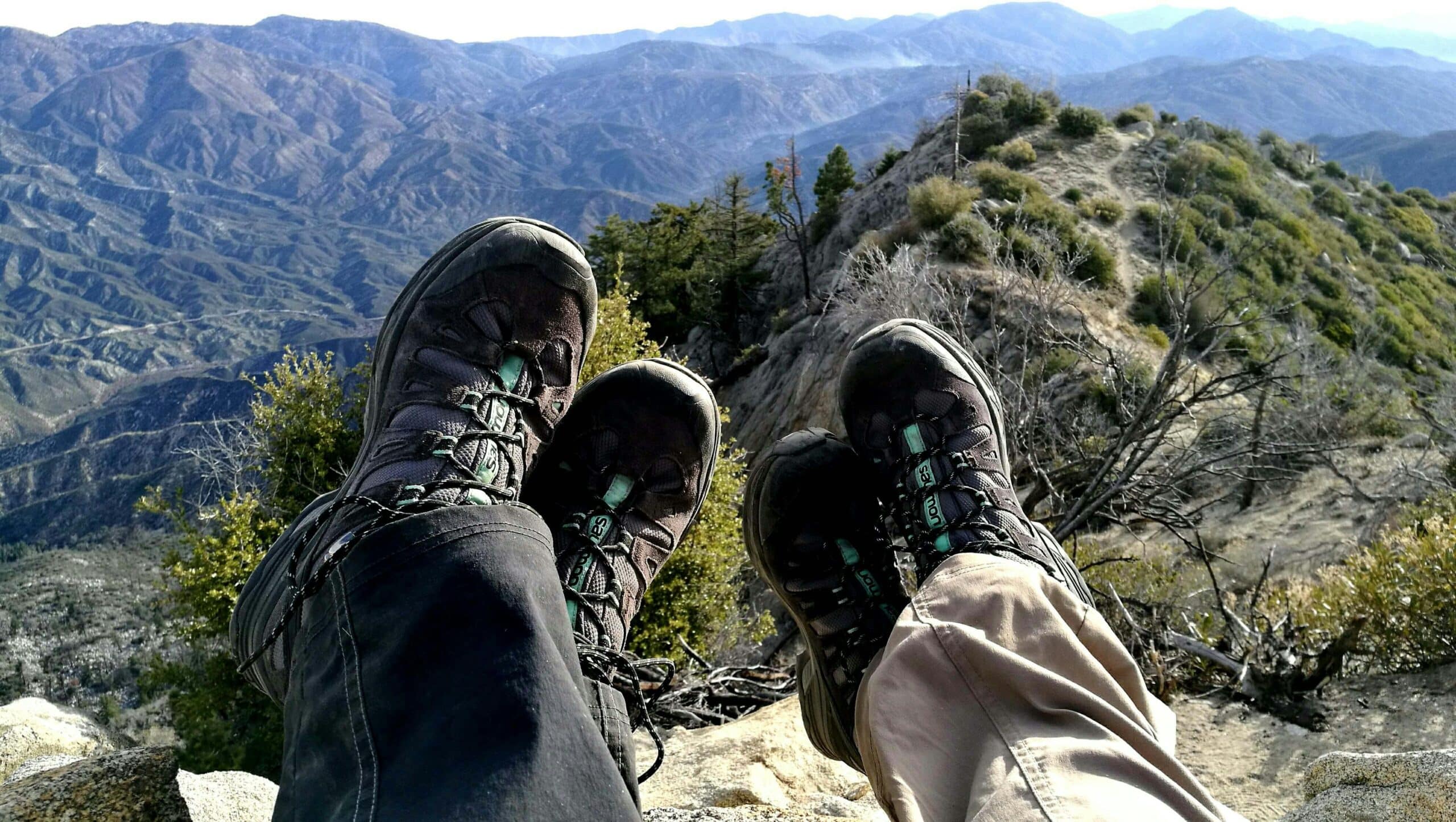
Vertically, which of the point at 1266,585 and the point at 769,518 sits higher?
the point at 769,518

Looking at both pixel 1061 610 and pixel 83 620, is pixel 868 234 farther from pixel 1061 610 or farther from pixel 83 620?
pixel 83 620

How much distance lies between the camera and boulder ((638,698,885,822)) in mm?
2918

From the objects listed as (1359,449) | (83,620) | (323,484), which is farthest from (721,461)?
(83,620)

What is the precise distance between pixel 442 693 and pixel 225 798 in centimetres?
155

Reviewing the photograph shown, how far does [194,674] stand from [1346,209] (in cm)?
3102

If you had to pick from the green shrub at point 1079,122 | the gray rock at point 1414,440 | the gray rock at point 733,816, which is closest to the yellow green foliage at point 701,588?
the gray rock at point 733,816

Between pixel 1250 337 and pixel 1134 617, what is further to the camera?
pixel 1250 337

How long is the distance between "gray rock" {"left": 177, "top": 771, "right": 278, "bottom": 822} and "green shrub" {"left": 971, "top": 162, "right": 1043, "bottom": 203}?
18348 mm

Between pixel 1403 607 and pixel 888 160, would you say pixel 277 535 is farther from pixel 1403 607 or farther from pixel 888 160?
pixel 888 160

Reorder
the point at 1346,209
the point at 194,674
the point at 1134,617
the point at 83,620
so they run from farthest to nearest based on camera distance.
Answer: the point at 83,620 → the point at 1346,209 → the point at 194,674 → the point at 1134,617

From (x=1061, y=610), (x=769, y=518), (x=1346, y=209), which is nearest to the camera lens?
(x=1061, y=610)

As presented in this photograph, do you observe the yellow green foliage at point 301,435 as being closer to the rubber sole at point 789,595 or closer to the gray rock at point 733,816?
the rubber sole at point 789,595

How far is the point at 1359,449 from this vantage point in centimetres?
1183

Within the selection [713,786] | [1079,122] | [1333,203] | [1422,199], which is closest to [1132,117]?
[1079,122]
